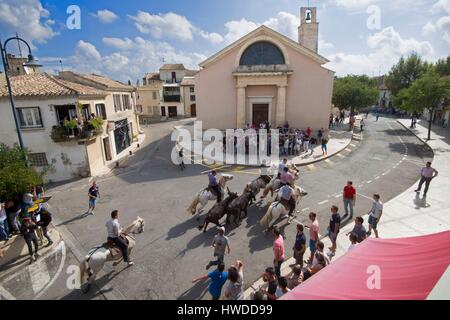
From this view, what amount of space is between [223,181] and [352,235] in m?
5.66

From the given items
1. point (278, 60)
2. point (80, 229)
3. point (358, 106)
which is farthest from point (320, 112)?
point (80, 229)

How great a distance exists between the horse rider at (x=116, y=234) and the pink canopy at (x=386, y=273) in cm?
496

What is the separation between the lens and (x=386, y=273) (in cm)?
418

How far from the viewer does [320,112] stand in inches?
947

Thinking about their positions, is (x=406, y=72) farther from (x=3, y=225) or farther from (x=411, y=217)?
(x=3, y=225)

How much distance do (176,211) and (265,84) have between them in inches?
664

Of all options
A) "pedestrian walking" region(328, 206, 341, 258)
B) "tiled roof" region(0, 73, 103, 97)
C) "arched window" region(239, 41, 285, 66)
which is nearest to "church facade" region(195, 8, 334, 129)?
"arched window" region(239, 41, 285, 66)

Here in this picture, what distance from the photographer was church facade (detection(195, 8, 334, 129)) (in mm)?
23219

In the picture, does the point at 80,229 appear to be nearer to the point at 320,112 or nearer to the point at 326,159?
the point at 326,159

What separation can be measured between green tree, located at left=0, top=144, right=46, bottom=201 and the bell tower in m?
32.8

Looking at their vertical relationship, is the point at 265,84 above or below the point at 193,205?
above

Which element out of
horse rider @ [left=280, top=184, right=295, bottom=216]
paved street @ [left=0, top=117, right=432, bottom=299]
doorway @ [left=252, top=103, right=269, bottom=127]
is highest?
doorway @ [left=252, top=103, right=269, bottom=127]

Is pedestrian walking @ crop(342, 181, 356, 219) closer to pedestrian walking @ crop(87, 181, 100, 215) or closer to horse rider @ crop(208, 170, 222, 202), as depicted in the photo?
horse rider @ crop(208, 170, 222, 202)

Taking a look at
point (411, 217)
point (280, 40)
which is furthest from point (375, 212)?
point (280, 40)
